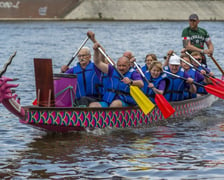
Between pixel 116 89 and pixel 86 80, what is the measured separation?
658 mm

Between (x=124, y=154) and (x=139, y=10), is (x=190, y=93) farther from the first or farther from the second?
(x=139, y=10)

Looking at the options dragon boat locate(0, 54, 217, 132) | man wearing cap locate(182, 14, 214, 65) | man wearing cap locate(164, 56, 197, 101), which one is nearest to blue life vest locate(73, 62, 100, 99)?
dragon boat locate(0, 54, 217, 132)

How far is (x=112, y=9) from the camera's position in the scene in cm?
8931

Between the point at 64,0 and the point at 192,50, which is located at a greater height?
the point at 64,0

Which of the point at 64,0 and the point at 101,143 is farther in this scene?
the point at 64,0

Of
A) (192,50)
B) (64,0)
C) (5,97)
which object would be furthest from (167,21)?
(5,97)

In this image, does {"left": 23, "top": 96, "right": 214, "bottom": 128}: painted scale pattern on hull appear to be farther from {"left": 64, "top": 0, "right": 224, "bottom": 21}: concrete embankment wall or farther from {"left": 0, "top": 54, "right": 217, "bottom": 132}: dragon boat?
{"left": 64, "top": 0, "right": 224, "bottom": 21}: concrete embankment wall

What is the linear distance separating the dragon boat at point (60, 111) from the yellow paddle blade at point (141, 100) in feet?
0.88

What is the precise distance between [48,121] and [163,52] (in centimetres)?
2565

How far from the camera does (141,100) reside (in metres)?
12.2

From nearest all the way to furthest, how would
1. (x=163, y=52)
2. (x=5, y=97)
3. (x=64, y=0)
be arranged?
(x=5, y=97) < (x=163, y=52) < (x=64, y=0)

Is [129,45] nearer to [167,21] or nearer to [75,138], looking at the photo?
[75,138]

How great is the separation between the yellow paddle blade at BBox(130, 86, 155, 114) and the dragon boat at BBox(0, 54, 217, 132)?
0.88 ft

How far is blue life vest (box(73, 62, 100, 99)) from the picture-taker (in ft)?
41.5
